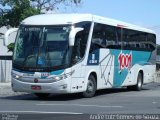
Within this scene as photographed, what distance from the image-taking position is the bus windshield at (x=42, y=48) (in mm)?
21125

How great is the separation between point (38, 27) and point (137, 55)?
8.16 m

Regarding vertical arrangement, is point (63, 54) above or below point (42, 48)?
below

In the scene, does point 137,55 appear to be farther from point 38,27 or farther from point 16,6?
point 16,6

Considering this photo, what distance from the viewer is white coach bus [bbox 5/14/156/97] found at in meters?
21.1

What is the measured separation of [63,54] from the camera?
21047 millimetres

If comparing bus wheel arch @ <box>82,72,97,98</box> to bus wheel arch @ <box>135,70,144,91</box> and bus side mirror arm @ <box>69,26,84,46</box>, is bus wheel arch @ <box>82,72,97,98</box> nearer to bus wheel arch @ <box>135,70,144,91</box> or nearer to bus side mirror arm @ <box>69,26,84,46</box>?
bus side mirror arm @ <box>69,26,84,46</box>

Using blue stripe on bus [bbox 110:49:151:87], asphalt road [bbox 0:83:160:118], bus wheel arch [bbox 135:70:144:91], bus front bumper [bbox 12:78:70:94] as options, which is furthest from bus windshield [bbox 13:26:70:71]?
bus wheel arch [bbox 135:70:144:91]

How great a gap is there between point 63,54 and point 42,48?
0.96 m

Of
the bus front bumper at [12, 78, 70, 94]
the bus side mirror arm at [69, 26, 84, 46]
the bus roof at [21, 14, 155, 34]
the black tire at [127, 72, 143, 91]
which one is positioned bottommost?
the black tire at [127, 72, 143, 91]

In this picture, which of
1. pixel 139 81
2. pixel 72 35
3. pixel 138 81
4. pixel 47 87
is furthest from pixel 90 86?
pixel 139 81

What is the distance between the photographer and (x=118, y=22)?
2620 centimetres

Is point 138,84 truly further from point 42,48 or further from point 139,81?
point 42,48

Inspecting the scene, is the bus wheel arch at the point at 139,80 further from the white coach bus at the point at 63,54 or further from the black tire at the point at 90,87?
the black tire at the point at 90,87

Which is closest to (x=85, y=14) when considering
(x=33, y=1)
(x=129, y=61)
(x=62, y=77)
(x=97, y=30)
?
(x=97, y=30)
